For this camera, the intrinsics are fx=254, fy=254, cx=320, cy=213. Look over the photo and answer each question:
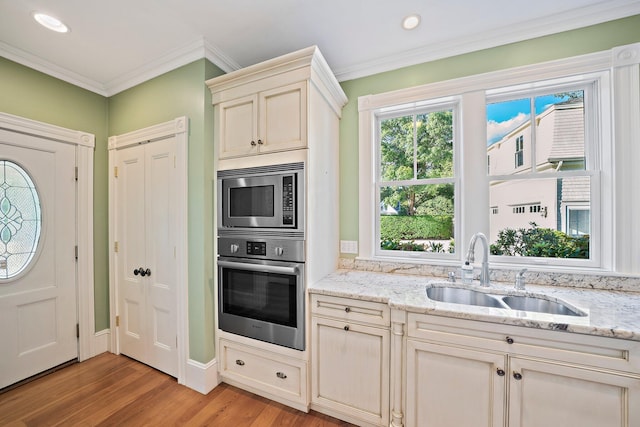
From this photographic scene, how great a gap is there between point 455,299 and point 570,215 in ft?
3.42

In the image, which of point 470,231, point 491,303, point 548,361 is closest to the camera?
point 548,361

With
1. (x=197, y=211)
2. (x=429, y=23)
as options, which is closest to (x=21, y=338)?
(x=197, y=211)

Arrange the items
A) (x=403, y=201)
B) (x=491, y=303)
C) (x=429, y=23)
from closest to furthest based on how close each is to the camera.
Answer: (x=491, y=303), (x=429, y=23), (x=403, y=201)

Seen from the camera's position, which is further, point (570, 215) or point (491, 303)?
point (570, 215)

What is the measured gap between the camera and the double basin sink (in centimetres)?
151

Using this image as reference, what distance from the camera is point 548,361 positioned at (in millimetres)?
1191

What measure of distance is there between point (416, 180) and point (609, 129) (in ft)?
4.05

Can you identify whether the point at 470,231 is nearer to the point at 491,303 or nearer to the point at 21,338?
the point at 491,303

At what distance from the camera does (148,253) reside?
2295 millimetres

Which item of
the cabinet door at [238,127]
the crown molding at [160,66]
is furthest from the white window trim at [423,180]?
the crown molding at [160,66]

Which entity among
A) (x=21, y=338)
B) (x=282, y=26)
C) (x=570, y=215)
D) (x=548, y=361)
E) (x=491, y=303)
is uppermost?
(x=282, y=26)

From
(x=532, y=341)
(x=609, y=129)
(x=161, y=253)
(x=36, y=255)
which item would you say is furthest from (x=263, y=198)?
(x=609, y=129)

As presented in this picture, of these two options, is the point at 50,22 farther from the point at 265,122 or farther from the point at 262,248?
the point at 262,248

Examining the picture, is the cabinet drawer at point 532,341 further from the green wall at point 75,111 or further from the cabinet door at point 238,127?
the green wall at point 75,111
